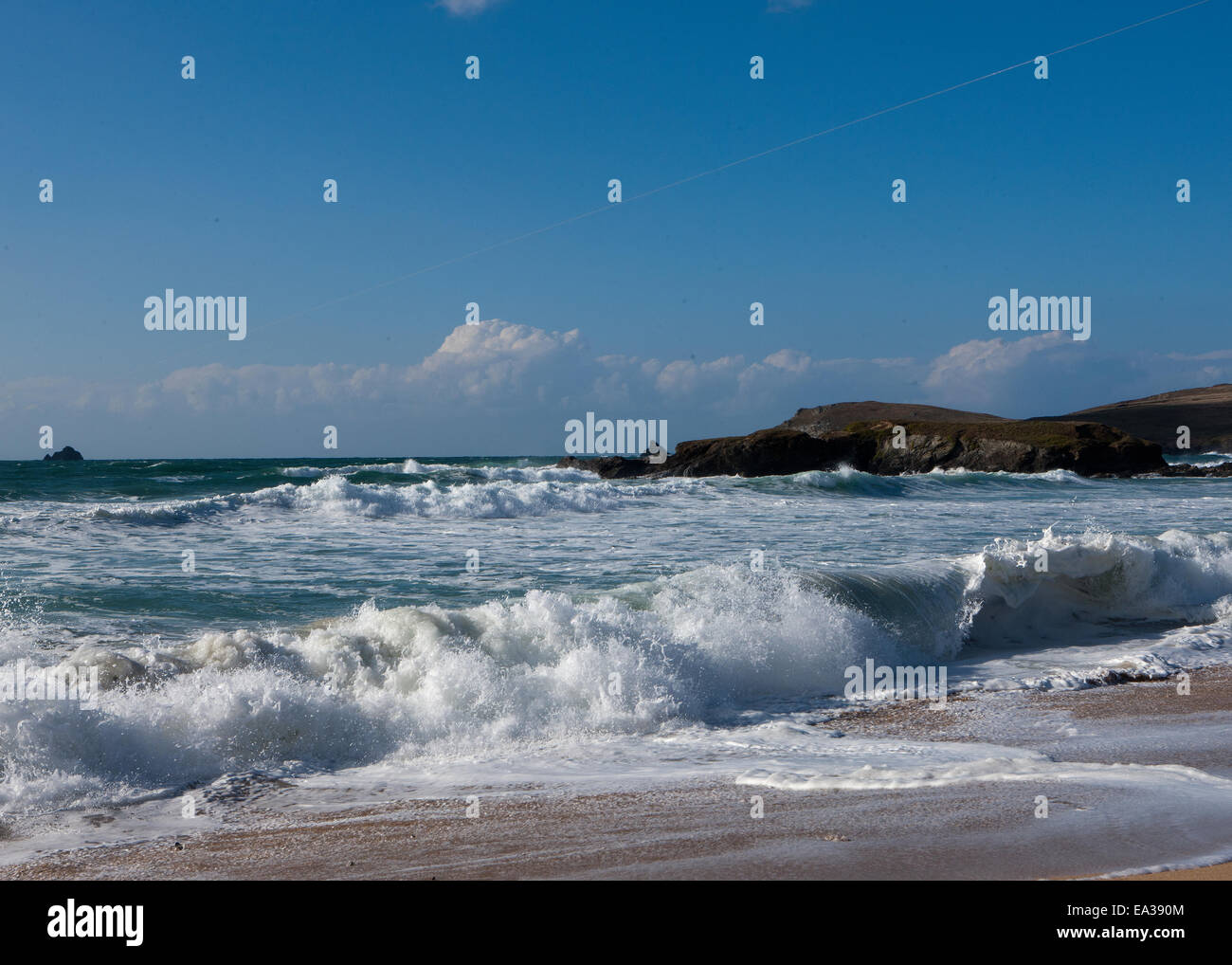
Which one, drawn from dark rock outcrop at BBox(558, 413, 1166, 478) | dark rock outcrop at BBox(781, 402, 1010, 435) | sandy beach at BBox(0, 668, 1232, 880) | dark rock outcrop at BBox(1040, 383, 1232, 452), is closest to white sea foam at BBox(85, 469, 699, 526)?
sandy beach at BBox(0, 668, 1232, 880)

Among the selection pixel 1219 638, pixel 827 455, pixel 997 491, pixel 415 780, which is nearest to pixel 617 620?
pixel 415 780

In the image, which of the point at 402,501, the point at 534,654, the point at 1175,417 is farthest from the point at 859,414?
the point at 534,654

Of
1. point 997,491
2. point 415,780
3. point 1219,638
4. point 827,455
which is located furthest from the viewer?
point 827,455

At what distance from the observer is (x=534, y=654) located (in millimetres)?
7715

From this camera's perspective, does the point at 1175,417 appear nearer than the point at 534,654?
No

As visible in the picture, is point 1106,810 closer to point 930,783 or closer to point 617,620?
point 930,783

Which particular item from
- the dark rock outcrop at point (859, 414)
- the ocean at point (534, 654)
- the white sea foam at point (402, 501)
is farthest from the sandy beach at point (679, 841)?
the dark rock outcrop at point (859, 414)

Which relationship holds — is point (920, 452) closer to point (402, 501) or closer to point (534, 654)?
point (402, 501)

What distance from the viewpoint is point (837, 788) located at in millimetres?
5152

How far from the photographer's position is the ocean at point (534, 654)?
546 cm

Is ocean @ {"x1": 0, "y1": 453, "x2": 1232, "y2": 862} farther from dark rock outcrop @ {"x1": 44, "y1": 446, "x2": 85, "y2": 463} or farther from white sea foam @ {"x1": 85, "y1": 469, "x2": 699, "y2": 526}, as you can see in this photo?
dark rock outcrop @ {"x1": 44, "y1": 446, "x2": 85, "y2": 463}

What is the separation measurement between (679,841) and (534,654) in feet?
11.3

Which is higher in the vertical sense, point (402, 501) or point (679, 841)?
point (402, 501)
